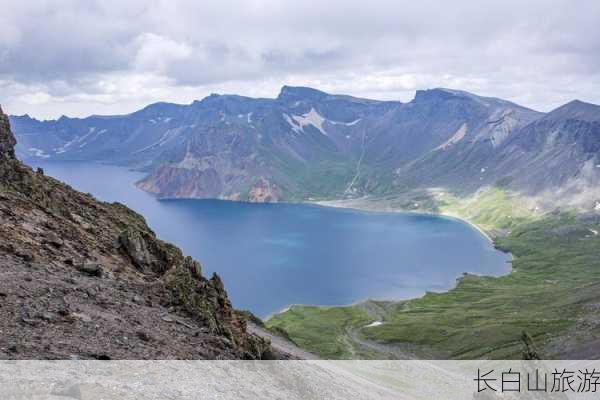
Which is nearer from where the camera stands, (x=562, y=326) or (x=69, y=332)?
(x=69, y=332)

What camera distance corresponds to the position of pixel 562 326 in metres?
114

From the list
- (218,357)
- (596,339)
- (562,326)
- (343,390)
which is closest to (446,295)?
(562,326)

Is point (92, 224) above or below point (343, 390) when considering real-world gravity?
above

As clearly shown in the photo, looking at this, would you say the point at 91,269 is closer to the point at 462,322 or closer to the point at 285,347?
the point at 285,347

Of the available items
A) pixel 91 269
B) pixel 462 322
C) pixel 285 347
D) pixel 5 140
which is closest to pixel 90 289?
pixel 91 269

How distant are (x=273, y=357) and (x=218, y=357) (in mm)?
8030

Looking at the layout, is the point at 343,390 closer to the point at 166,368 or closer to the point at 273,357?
the point at 273,357

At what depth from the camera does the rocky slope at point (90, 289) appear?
2605cm

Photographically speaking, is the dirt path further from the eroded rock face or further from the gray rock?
the eroded rock face

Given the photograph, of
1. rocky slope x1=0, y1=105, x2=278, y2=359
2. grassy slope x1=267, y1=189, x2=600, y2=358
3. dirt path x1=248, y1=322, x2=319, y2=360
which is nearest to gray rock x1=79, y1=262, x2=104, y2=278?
rocky slope x1=0, y1=105, x2=278, y2=359

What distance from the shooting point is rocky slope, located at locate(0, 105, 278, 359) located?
26.0 meters

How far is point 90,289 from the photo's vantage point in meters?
32.8

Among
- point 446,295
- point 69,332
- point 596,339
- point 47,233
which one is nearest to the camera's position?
point 69,332

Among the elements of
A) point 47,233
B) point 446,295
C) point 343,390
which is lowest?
point 343,390
